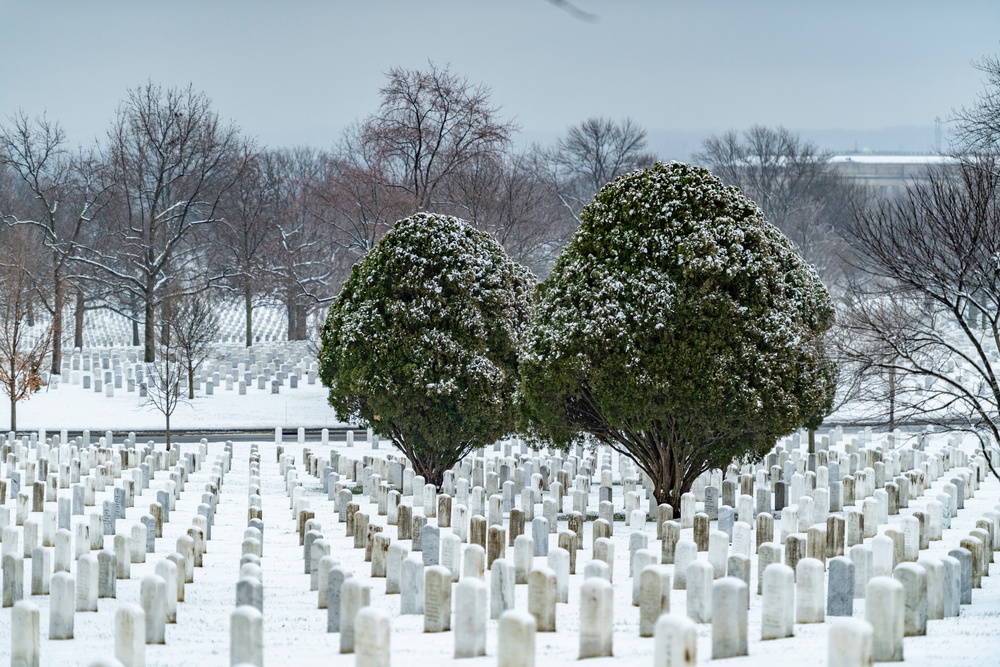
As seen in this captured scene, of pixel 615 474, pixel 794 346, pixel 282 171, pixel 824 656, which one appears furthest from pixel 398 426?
pixel 282 171

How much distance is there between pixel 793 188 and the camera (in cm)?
6309

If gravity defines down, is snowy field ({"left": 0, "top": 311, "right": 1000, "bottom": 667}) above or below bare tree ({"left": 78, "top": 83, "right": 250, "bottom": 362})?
below

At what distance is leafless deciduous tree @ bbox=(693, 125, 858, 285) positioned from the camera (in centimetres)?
5538

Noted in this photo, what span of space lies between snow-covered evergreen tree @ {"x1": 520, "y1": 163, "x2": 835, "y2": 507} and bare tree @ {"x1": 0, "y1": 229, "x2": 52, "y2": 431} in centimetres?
1698

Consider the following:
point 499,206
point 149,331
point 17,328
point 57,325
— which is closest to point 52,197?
point 149,331

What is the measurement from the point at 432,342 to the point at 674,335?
509 cm

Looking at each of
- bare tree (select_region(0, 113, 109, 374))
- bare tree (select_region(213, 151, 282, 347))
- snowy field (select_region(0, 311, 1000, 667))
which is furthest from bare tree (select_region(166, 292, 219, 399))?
bare tree (select_region(213, 151, 282, 347))

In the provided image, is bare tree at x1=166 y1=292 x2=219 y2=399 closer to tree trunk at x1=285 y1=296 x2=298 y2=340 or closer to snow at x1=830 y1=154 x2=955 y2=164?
Result: tree trunk at x1=285 y1=296 x2=298 y2=340

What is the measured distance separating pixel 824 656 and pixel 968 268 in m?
7.33

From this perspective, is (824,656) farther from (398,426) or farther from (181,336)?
(181,336)

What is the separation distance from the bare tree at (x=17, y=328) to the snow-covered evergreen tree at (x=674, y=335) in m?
17.0

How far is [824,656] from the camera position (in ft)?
24.3

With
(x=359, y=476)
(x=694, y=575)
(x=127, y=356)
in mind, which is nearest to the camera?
(x=694, y=575)

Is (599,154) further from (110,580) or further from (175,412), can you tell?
(110,580)
